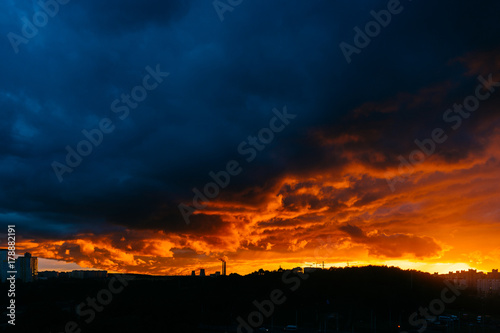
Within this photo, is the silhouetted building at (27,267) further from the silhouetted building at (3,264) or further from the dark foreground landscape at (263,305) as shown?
the dark foreground landscape at (263,305)

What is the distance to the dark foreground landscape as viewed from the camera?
84438 mm

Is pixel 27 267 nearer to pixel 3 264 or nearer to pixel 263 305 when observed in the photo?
pixel 3 264

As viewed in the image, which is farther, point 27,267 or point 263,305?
point 27,267

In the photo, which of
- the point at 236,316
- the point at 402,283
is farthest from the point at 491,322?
the point at 236,316

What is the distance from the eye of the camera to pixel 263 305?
11594cm

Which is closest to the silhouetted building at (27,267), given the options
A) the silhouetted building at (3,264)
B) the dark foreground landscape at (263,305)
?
the silhouetted building at (3,264)

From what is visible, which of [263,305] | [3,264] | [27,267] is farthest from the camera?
[27,267]

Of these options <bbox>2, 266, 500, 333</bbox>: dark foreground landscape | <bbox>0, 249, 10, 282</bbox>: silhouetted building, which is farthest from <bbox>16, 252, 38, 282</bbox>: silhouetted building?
<bbox>2, 266, 500, 333</bbox>: dark foreground landscape

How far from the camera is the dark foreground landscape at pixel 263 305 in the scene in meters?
84.4

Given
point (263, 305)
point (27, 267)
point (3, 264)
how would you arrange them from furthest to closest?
point (27, 267) → point (3, 264) → point (263, 305)

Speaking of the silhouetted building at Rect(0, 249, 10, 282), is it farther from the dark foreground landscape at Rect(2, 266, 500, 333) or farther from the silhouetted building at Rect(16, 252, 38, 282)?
the dark foreground landscape at Rect(2, 266, 500, 333)

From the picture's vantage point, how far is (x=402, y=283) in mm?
134625

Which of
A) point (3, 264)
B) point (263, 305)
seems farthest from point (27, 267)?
point (263, 305)

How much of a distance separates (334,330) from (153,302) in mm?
40519
